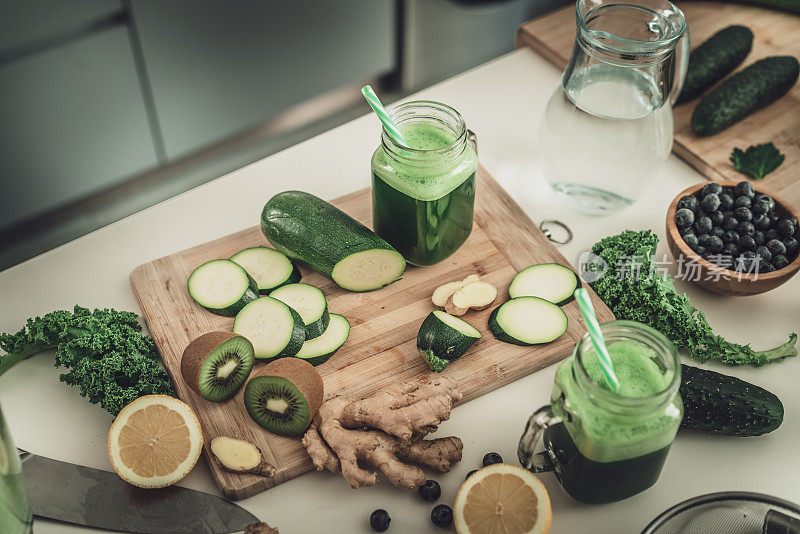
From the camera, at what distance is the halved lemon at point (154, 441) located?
139 centimetres

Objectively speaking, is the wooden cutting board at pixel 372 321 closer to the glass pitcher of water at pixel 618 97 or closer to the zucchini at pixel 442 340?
the zucchini at pixel 442 340

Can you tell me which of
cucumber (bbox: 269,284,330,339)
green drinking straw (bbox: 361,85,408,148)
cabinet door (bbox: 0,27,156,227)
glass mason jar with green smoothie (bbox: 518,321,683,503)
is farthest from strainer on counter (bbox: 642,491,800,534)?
cabinet door (bbox: 0,27,156,227)

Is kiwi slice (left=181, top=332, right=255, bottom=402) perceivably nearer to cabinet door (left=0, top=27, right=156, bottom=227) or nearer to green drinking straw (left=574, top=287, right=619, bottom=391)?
green drinking straw (left=574, top=287, right=619, bottom=391)

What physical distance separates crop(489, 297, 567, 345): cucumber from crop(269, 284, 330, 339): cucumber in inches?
14.3

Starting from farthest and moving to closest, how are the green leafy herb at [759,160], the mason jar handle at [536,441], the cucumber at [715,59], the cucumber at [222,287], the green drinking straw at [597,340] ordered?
the cucumber at [715,59] → the green leafy herb at [759,160] → the cucumber at [222,287] → the mason jar handle at [536,441] → the green drinking straw at [597,340]

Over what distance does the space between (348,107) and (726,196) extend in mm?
2329

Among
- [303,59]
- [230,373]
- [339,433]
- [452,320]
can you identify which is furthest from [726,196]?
[303,59]

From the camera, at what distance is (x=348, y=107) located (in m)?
3.75

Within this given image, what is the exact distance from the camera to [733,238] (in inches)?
66.7

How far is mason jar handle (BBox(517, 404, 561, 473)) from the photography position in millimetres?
1337

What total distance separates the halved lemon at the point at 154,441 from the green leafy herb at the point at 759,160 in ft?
4.83

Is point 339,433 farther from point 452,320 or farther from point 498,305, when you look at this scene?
point 498,305

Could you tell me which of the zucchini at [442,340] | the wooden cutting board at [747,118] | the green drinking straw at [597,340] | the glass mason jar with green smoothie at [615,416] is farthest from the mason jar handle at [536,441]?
the wooden cutting board at [747,118]

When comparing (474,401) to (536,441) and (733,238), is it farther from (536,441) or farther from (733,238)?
(733,238)
